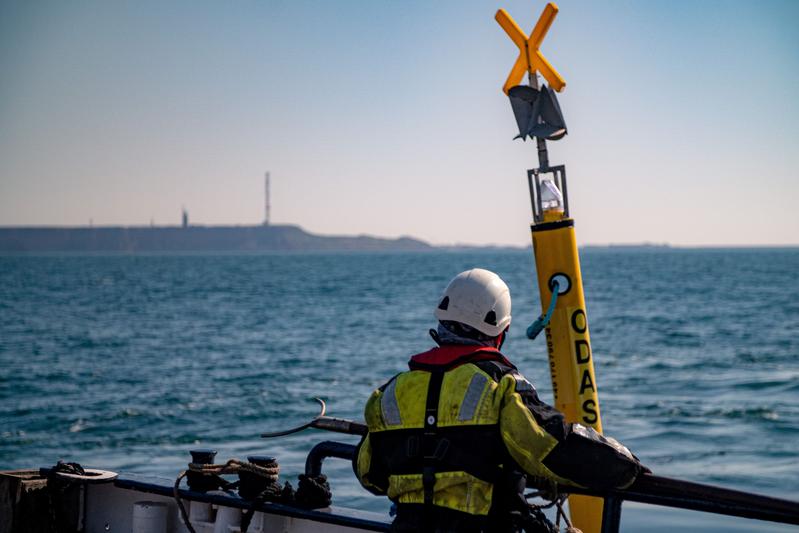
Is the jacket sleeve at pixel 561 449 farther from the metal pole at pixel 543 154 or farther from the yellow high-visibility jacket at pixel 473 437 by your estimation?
the metal pole at pixel 543 154

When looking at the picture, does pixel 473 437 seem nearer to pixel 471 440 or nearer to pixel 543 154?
pixel 471 440

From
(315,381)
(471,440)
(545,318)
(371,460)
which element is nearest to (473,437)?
(471,440)

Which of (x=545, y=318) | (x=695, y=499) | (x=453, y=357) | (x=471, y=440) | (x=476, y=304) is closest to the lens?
(x=695, y=499)

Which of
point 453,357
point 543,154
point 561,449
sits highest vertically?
point 543,154

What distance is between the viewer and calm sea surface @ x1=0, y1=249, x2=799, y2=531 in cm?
1393

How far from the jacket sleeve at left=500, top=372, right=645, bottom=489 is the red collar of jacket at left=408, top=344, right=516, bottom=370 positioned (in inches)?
7.8

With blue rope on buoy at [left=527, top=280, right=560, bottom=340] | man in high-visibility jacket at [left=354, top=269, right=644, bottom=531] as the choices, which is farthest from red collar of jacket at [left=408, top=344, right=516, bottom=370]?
blue rope on buoy at [left=527, top=280, right=560, bottom=340]

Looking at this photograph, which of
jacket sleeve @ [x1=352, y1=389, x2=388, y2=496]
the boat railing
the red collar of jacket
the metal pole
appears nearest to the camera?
the boat railing

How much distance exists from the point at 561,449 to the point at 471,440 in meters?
0.30

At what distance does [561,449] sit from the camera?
3275 millimetres

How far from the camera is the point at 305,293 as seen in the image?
70.6 m

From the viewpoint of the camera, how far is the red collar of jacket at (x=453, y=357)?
3.46 metres

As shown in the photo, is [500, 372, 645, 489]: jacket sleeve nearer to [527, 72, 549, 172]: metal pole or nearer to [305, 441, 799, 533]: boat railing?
[305, 441, 799, 533]: boat railing

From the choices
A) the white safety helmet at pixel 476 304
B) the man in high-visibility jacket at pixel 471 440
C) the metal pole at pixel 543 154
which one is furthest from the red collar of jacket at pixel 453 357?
the metal pole at pixel 543 154
